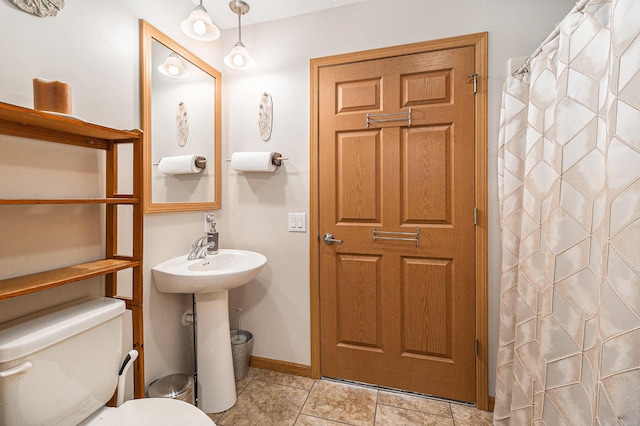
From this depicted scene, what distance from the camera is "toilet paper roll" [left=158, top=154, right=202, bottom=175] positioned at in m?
1.69

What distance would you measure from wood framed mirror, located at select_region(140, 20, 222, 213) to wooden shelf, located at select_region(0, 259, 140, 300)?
0.40 m

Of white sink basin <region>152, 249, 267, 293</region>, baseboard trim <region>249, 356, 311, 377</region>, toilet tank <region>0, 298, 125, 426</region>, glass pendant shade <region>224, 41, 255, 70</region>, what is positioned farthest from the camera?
baseboard trim <region>249, 356, 311, 377</region>

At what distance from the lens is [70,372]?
3.21 ft

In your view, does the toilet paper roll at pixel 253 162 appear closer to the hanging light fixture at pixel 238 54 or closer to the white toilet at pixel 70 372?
the hanging light fixture at pixel 238 54

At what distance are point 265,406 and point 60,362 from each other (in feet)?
3.72

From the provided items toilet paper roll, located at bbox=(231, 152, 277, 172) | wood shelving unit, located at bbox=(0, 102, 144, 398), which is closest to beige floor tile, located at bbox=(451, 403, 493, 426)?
wood shelving unit, located at bbox=(0, 102, 144, 398)

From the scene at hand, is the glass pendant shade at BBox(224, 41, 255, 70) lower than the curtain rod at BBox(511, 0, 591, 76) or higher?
higher

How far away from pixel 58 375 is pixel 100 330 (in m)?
0.17

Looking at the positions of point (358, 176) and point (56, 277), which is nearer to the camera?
point (56, 277)

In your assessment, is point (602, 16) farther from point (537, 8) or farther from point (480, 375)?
point (480, 375)

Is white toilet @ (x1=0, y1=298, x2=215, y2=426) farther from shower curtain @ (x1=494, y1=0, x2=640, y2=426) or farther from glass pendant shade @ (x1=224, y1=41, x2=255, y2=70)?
glass pendant shade @ (x1=224, y1=41, x2=255, y2=70)

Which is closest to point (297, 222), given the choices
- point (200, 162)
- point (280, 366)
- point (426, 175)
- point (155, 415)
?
point (200, 162)

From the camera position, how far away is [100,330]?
1090mm

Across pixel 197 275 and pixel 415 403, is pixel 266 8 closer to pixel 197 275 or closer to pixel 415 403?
pixel 197 275
